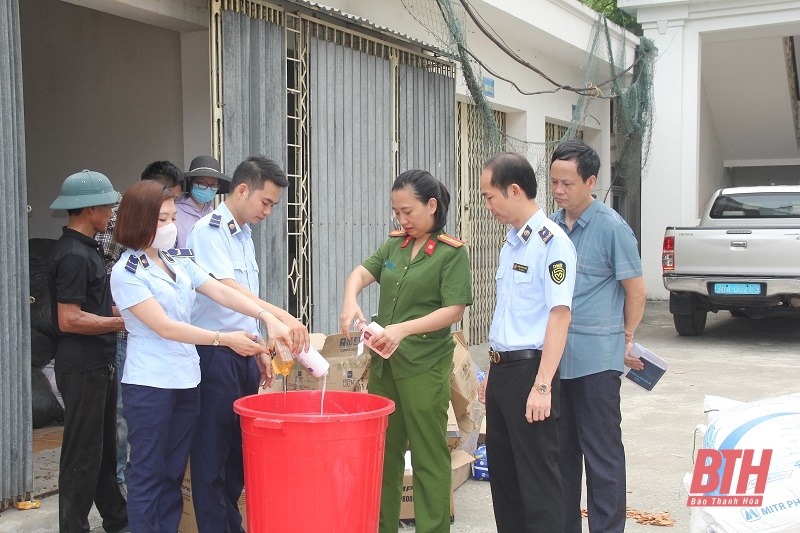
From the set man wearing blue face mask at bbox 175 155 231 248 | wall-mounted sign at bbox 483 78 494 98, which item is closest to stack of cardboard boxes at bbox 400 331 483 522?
man wearing blue face mask at bbox 175 155 231 248

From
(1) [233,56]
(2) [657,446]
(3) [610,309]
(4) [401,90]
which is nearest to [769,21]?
(4) [401,90]

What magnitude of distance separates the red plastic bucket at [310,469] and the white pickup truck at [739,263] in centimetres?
702

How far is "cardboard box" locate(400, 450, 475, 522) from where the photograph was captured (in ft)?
12.7

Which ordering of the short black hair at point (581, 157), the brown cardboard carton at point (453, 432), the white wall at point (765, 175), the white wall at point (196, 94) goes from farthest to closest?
the white wall at point (765, 175), the white wall at point (196, 94), the brown cardboard carton at point (453, 432), the short black hair at point (581, 157)

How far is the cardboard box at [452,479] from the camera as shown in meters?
3.88

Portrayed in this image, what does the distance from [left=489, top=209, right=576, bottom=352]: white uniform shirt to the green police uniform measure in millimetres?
281

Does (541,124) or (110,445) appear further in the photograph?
(541,124)

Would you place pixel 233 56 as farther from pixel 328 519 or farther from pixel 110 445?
pixel 328 519

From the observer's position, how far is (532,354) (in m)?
2.90

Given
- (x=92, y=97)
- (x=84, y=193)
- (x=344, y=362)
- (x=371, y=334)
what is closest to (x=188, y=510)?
(x=344, y=362)

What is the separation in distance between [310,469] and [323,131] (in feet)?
12.1

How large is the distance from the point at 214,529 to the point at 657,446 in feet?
10.2

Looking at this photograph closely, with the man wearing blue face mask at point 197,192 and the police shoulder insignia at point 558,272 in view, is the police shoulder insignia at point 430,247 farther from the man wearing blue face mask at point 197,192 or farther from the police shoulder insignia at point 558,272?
the man wearing blue face mask at point 197,192

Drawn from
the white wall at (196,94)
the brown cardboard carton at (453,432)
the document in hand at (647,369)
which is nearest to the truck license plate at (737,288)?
the brown cardboard carton at (453,432)
